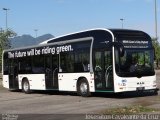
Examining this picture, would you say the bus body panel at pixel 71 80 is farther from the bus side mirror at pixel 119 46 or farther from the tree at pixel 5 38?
the tree at pixel 5 38

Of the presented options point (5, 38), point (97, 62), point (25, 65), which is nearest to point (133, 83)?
point (97, 62)

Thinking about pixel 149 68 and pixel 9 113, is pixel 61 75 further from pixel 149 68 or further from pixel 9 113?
pixel 9 113

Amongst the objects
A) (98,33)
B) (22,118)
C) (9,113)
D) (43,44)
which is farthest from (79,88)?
(22,118)

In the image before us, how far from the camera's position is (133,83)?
20828 millimetres

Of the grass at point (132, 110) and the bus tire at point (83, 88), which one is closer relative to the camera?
the grass at point (132, 110)

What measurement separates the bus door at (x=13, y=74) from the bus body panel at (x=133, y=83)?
10524mm

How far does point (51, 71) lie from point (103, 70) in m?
4.76

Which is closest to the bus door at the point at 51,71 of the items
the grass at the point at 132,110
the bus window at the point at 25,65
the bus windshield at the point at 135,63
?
the bus window at the point at 25,65

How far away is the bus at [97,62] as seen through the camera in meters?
20.7

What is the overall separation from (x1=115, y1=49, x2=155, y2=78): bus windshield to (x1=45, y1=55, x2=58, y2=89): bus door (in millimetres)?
5109

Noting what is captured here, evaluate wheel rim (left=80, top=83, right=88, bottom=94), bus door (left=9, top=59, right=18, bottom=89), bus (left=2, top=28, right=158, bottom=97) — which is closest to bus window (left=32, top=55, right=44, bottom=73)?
bus (left=2, top=28, right=158, bottom=97)

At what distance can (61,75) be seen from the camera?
24.4m

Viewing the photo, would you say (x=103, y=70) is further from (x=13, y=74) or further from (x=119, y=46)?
(x=13, y=74)

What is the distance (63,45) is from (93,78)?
3197 mm
